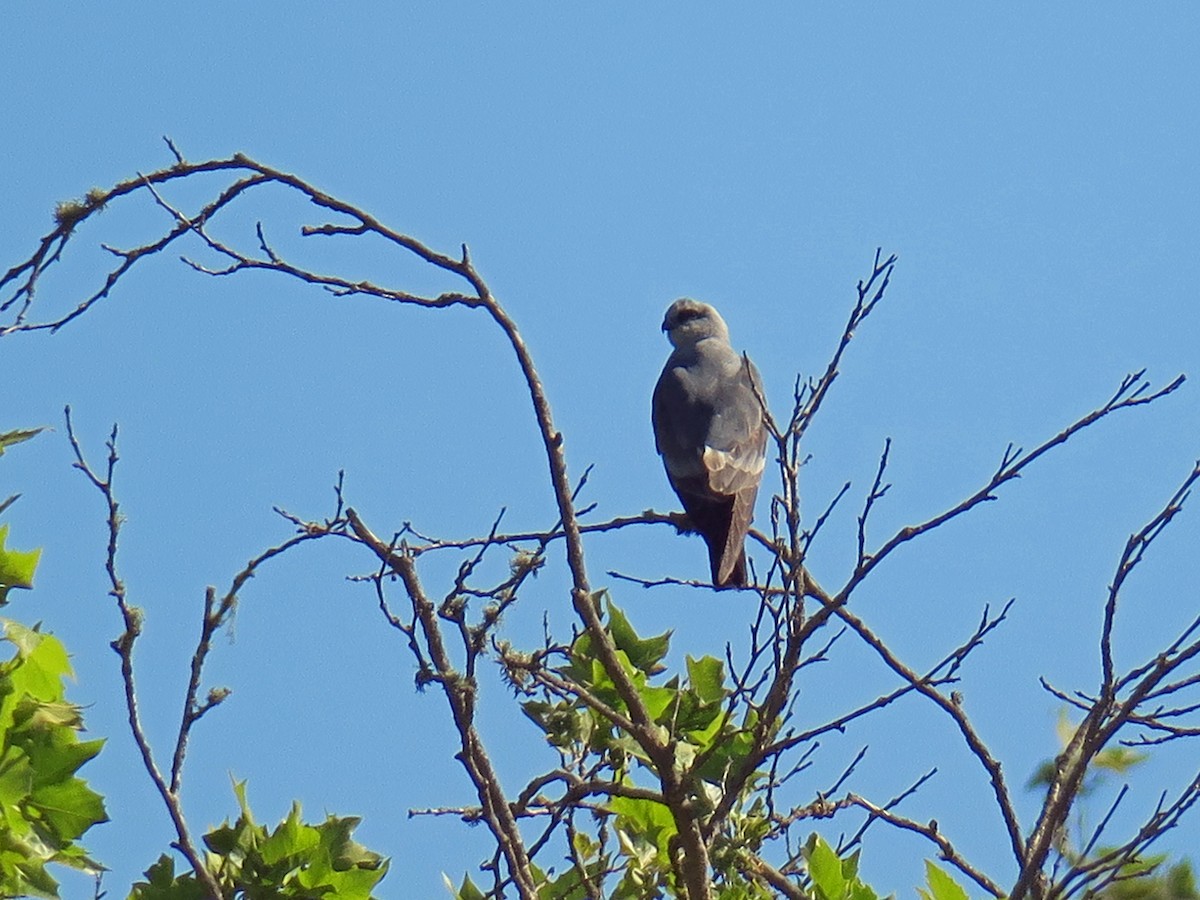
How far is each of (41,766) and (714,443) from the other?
4575 millimetres

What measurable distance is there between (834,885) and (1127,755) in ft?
2.24

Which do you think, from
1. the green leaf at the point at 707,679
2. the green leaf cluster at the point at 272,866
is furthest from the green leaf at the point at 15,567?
the green leaf at the point at 707,679

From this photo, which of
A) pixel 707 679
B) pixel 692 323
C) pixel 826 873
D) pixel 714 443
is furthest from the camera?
pixel 692 323

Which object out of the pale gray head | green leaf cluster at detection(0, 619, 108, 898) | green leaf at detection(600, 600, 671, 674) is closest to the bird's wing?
the pale gray head

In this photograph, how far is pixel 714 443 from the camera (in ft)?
24.4

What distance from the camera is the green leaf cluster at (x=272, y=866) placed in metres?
3.31

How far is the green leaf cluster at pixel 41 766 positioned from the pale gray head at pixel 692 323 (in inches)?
256

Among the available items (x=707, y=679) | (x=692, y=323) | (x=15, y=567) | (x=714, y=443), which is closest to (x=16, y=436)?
(x=15, y=567)

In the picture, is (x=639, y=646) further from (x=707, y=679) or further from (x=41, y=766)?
(x=41, y=766)

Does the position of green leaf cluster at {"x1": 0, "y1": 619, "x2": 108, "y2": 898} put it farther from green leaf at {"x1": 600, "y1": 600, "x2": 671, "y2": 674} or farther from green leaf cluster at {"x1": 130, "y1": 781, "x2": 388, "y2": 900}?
green leaf at {"x1": 600, "y1": 600, "x2": 671, "y2": 674}

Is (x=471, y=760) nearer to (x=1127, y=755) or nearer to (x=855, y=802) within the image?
(x=855, y=802)

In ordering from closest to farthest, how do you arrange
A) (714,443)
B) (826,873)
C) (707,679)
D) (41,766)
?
(41,766) < (826,873) < (707,679) < (714,443)

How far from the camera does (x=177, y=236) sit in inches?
140

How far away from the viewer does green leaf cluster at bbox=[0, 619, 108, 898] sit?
319 centimetres
